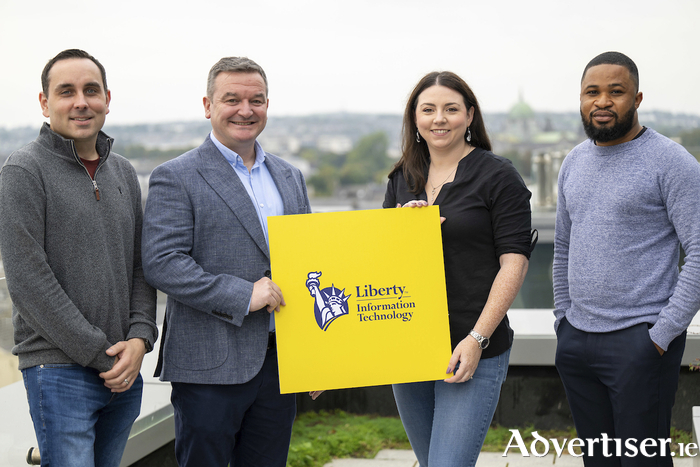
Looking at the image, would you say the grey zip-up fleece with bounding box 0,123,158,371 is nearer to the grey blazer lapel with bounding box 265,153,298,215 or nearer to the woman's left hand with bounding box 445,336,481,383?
the grey blazer lapel with bounding box 265,153,298,215

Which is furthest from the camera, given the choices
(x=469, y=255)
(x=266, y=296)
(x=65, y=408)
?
(x=469, y=255)

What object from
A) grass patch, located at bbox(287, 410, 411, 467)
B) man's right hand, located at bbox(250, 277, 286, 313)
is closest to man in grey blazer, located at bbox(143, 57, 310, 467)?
man's right hand, located at bbox(250, 277, 286, 313)

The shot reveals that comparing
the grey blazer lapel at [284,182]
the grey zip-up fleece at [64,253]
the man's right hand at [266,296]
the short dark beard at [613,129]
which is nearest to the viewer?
the grey zip-up fleece at [64,253]

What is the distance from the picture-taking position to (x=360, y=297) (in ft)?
7.41

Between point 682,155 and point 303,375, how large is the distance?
1.44 meters

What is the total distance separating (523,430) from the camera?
4082 millimetres

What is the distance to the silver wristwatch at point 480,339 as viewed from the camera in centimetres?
222

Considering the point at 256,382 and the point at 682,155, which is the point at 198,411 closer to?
the point at 256,382

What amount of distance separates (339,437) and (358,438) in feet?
0.38

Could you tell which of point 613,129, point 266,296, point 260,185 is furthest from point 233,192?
point 613,129

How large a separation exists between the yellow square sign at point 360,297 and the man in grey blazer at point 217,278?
0.09 metres

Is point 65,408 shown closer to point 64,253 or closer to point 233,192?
point 64,253

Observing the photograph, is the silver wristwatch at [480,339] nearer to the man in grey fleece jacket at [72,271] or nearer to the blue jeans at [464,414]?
the blue jeans at [464,414]

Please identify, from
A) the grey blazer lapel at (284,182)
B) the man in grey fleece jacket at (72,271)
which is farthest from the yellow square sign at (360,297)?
the man in grey fleece jacket at (72,271)
